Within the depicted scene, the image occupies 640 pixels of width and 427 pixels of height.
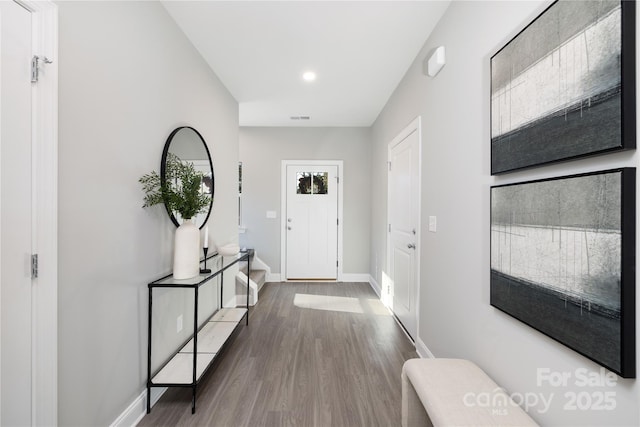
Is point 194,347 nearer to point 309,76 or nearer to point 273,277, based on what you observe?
point 309,76

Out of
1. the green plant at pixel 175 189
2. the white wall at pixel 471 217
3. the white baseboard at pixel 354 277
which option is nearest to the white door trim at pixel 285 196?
the white baseboard at pixel 354 277

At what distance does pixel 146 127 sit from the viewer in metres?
1.77

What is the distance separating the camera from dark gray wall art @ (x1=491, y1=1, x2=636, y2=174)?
813mm

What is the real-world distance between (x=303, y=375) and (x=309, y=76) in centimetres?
269

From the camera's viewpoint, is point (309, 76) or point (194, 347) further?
point (309, 76)

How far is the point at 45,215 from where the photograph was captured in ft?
3.75

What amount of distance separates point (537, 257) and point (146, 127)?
2081mm

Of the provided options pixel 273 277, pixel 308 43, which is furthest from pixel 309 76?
pixel 273 277

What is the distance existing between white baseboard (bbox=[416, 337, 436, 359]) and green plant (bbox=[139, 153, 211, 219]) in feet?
6.55

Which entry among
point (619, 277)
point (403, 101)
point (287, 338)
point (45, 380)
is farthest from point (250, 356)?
point (403, 101)

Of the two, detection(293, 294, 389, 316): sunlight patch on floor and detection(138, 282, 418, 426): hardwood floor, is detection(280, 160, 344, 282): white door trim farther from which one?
detection(138, 282, 418, 426): hardwood floor

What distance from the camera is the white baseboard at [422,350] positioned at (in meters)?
2.27

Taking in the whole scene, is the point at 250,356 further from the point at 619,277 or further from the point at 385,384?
the point at 619,277

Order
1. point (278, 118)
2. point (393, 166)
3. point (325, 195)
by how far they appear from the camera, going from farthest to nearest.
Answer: point (325, 195) → point (278, 118) → point (393, 166)
